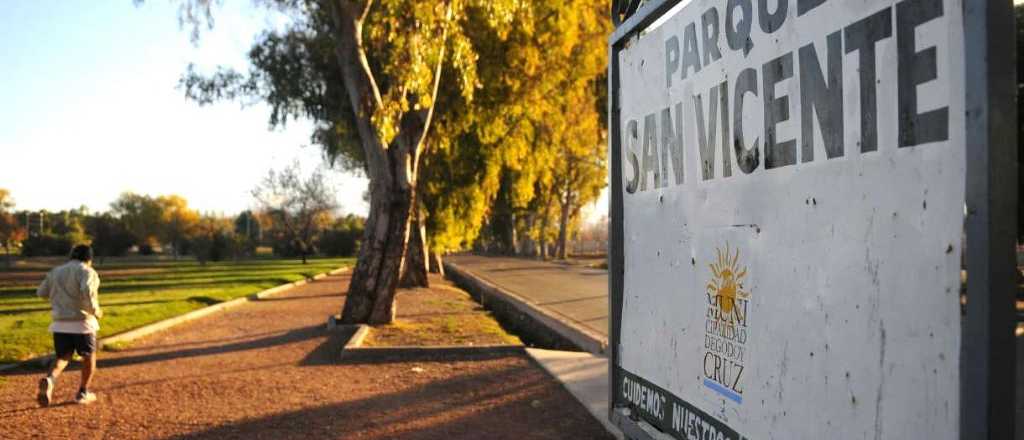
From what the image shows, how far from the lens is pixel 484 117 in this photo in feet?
60.6

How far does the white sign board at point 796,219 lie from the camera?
1.82 metres

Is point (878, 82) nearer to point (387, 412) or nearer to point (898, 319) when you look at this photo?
point (898, 319)

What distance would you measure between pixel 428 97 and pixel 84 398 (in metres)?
6.43

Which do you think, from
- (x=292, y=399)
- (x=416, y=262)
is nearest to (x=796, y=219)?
(x=292, y=399)

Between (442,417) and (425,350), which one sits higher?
(425,350)

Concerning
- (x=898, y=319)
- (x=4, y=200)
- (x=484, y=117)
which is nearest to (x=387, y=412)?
(x=898, y=319)

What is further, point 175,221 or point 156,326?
point 175,221

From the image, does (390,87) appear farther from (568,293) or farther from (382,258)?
(568,293)

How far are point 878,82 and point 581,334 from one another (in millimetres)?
10497

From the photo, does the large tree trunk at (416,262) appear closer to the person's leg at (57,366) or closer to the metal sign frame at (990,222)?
the person's leg at (57,366)

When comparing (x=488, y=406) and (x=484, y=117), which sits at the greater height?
(x=484, y=117)

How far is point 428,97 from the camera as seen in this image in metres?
12.5

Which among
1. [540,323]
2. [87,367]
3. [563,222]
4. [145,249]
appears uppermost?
[563,222]

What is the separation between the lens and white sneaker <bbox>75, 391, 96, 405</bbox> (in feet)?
26.7
